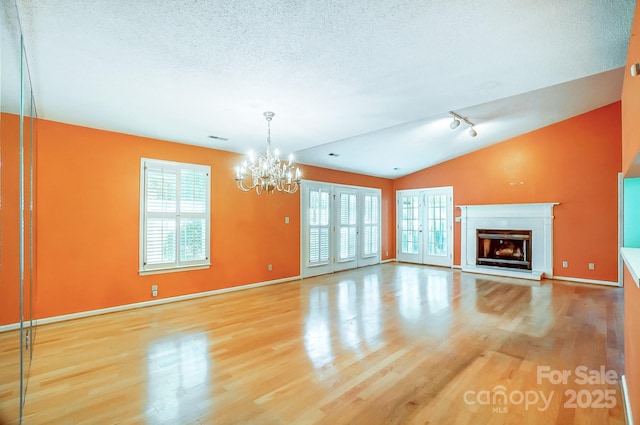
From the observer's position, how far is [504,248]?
A: 22.7 feet

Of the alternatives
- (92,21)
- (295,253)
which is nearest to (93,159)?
(92,21)

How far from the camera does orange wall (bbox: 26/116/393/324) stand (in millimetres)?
3705

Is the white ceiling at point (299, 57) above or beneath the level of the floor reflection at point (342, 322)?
above

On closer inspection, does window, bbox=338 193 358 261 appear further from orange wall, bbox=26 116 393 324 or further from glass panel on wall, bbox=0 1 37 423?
glass panel on wall, bbox=0 1 37 423

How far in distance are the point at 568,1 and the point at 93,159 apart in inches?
202

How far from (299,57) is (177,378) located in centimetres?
282

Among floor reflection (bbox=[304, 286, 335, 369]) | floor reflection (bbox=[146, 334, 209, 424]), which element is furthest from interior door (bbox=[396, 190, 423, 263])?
floor reflection (bbox=[146, 334, 209, 424])

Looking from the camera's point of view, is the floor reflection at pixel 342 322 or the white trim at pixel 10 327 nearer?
the white trim at pixel 10 327

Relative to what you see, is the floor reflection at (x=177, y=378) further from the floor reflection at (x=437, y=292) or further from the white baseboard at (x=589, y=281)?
the white baseboard at (x=589, y=281)

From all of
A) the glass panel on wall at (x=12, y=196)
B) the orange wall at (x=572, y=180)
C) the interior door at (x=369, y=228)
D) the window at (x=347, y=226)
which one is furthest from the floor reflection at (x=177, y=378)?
the orange wall at (x=572, y=180)

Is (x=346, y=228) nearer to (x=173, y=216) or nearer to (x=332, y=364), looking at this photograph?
(x=173, y=216)

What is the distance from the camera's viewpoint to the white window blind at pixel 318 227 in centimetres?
676

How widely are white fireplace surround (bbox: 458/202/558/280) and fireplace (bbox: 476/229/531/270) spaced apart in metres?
0.09

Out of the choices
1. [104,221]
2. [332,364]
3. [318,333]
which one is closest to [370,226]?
[318,333]
